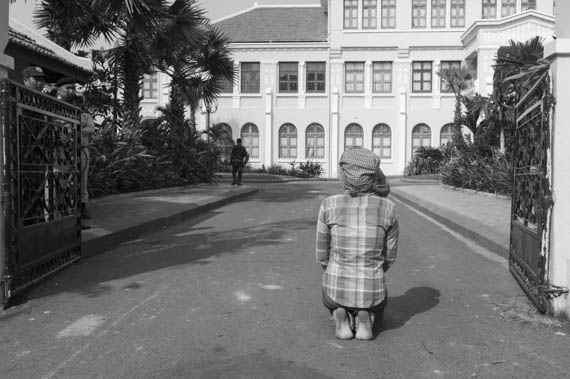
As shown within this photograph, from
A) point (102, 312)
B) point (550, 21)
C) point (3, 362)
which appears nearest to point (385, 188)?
point (102, 312)

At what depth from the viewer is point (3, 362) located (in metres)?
3.83

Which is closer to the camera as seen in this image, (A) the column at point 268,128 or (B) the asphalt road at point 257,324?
(B) the asphalt road at point 257,324

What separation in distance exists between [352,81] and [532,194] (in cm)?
3687

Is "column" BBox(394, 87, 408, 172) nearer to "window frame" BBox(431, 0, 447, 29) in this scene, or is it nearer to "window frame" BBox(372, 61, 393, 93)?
"window frame" BBox(372, 61, 393, 93)

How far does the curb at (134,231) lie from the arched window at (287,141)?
27318 mm

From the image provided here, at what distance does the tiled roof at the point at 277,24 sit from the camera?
4197 cm

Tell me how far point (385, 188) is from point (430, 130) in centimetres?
3743

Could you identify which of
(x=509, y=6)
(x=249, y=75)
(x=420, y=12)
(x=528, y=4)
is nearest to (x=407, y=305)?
(x=249, y=75)

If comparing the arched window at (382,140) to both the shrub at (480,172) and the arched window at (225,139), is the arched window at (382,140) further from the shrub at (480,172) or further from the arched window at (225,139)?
the shrub at (480,172)

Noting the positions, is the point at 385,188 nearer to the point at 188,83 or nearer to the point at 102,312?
the point at 102,312

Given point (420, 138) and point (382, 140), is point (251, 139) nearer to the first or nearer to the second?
point (382, 140)

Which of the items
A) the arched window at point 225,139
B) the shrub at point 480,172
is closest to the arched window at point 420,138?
the arched window at point 225,139

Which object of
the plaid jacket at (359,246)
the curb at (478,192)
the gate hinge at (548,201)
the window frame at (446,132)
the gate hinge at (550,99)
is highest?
the window frame at (446,132)

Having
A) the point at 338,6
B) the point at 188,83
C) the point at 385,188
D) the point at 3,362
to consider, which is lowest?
the point at 3,362
